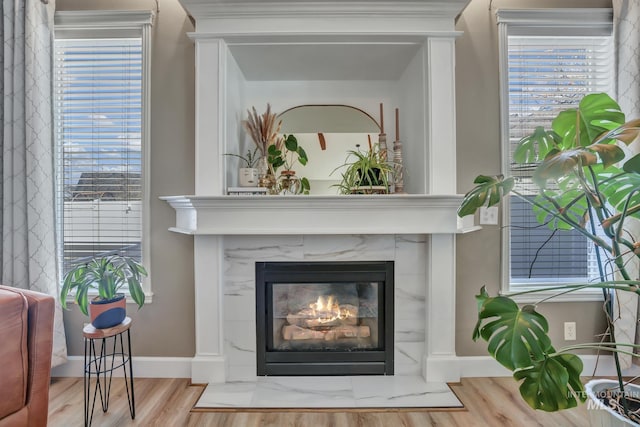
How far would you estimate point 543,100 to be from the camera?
2.31 m

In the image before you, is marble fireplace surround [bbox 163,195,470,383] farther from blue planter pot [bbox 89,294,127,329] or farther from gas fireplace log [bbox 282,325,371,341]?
blue planter pot [bbox 89,294,127,329]

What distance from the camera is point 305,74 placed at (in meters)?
2.38

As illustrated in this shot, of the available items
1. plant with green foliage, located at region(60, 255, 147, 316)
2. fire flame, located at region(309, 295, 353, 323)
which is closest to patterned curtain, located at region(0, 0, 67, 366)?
plant with green foliage, located at region(60, 255, 147, 316)

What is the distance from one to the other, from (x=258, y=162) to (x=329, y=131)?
1.79 feet

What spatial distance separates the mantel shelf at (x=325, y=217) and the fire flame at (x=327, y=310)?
0.53 meters

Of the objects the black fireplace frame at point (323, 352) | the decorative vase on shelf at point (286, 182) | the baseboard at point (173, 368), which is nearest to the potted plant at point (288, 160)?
the decorative vase on shelf at point (286, 182)

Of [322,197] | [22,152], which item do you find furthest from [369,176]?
[22,152]

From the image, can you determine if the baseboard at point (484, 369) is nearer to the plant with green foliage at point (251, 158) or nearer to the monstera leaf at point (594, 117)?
the monstera leaf at point (594, 117)

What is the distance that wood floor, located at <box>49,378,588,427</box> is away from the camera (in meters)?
1.75

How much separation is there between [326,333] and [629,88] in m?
2.41

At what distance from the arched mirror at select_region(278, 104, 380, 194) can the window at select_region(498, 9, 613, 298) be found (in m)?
0.93

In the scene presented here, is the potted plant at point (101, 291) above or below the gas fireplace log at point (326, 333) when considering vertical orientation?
above

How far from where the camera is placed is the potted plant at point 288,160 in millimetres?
2211

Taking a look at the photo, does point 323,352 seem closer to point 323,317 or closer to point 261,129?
point 323,317
